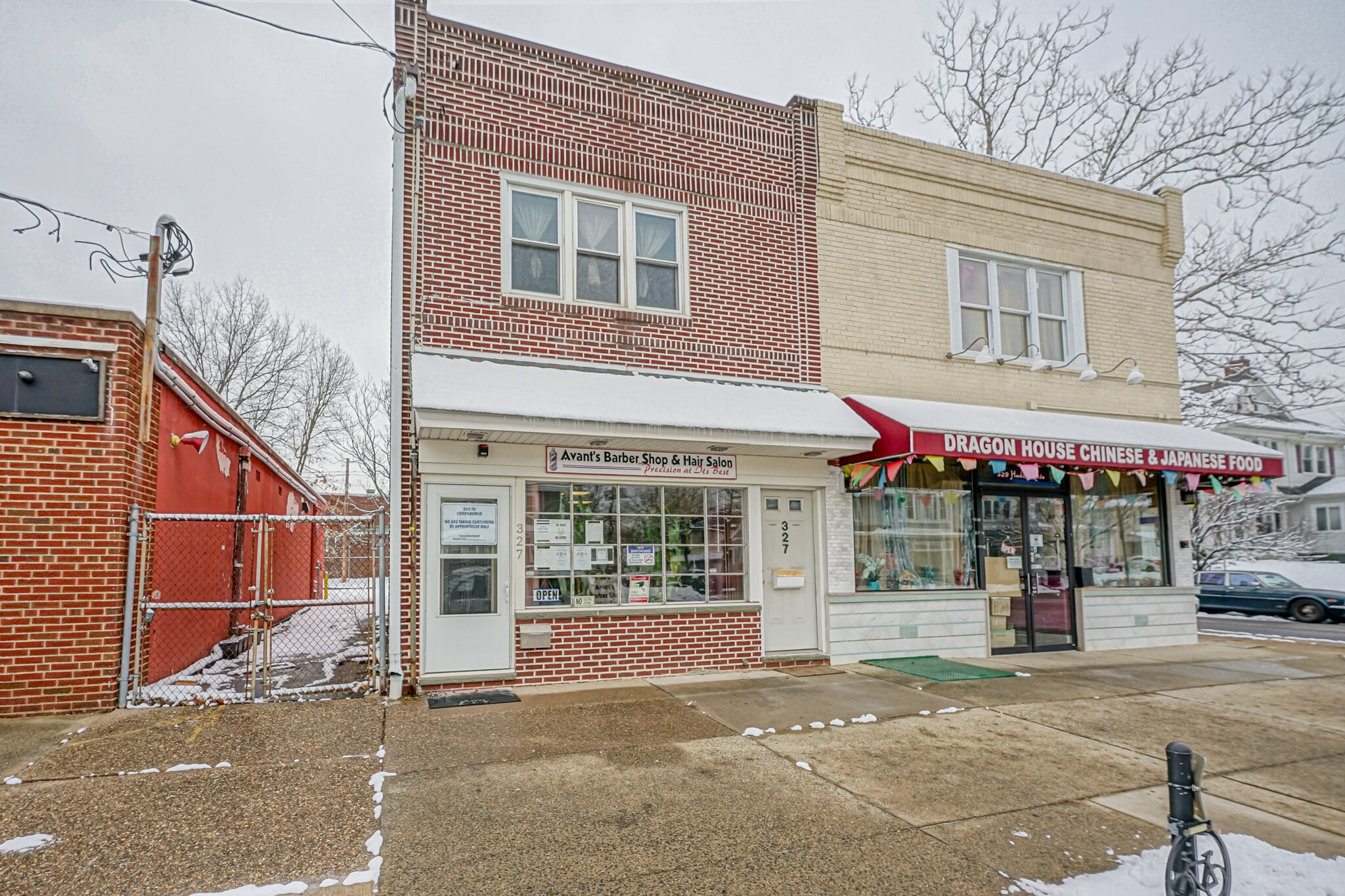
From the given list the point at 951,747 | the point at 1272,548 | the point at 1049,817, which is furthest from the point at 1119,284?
the point at 1272,548

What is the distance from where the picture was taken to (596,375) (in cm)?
891

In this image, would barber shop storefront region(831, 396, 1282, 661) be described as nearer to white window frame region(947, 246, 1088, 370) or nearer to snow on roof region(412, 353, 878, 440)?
Result: snow on roof region(412, 353, 878, 440)

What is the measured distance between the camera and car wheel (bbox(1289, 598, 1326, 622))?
63.9 ft

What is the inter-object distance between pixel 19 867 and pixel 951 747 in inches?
235

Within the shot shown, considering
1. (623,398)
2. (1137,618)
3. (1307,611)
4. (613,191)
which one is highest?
(613,191)

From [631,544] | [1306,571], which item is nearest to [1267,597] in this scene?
[1306,571]

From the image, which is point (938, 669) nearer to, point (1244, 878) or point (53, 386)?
point (1244, 878)

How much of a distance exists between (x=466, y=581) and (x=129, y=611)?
2.96 meters

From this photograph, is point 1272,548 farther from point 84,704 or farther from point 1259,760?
point 84,704

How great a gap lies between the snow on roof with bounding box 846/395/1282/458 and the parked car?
10597mm

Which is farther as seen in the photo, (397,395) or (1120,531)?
(1120,531)

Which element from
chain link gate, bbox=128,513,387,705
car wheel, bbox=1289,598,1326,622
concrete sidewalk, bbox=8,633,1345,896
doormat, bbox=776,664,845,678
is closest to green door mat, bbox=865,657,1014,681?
doormat, bbox=776,664,845,678

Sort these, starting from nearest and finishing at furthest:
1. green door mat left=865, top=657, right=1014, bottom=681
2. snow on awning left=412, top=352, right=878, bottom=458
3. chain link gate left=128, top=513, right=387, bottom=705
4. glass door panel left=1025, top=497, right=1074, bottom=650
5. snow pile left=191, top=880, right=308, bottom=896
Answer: snow pile left=191, top=880, right=308, bottom=896
chain link gate left=128, top=513, right=387, bottom=705
snow on awning left=412, top=352, right=878, bottom=458
green door mat left=865, top=657, right=1014, bottom=681
glass door panel left=1025, top=497, right=1074, bottom=650

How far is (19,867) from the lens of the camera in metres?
3.95
